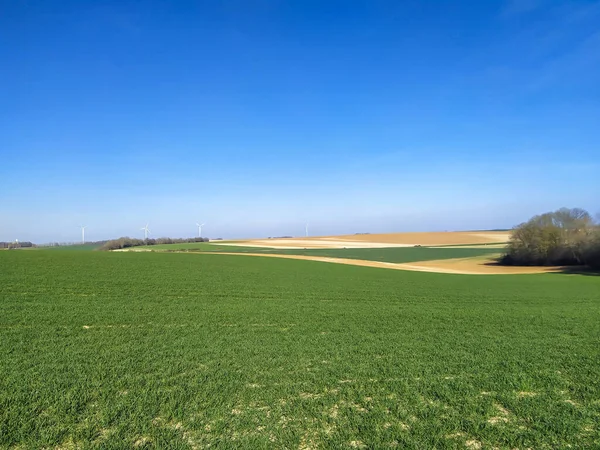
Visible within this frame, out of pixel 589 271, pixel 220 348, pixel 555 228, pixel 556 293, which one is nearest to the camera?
pixel 220 348

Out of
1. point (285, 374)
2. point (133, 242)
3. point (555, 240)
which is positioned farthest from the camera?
point (133, 242)

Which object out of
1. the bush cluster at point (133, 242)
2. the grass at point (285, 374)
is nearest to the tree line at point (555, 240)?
the grass at point (285, 374)

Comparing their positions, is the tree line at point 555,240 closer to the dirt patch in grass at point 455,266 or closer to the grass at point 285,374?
the dirt patch in grass at point 455,266

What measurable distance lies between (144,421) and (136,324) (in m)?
6.59

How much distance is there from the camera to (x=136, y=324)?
1170 centimetres

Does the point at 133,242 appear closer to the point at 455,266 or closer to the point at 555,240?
the point at 455,266

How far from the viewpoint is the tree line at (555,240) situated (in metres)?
46.0

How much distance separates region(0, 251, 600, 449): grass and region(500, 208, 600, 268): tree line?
120 feet

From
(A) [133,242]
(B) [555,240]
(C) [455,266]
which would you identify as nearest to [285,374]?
(C) [455,266]

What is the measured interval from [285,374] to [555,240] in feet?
172

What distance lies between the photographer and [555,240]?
161 feet

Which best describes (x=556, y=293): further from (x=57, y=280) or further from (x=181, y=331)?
(x=57, y=280)

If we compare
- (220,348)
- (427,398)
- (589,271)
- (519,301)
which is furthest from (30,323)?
(589,271)

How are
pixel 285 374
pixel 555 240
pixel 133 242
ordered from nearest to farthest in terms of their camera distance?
A: 1. pixel 285 374
2. pixel 555 240
3. pixel 133 242
